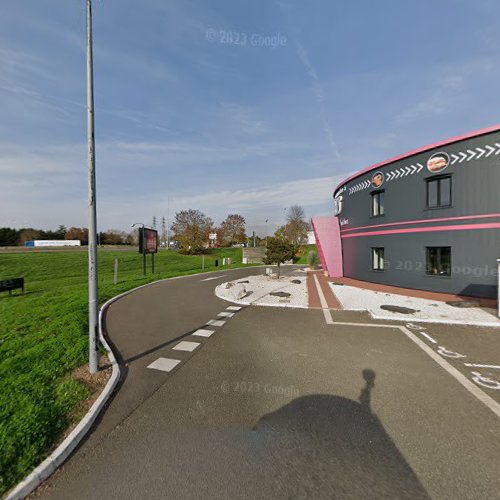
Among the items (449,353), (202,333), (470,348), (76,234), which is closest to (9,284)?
(202,333)

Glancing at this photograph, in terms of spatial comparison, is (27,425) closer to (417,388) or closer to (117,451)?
(117,451)

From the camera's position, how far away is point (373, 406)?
3.85m

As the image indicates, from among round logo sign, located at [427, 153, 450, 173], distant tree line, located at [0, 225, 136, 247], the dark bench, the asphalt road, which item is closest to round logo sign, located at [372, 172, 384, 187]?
round logo sign, located at [427, 153, 450, 173]

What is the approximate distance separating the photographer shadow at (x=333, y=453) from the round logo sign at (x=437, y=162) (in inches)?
519

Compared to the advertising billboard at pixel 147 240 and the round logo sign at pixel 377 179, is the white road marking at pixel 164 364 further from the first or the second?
the advertising billboard at pixel 147 240

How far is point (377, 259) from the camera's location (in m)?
16.0

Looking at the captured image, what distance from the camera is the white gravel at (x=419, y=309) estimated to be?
817 cm

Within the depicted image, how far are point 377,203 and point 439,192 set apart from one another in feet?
11.4

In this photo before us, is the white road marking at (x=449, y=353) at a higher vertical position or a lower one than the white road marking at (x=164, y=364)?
higher

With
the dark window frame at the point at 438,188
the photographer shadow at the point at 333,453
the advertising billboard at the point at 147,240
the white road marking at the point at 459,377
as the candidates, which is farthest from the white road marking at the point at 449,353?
the advertising billboard at the point at 147,240

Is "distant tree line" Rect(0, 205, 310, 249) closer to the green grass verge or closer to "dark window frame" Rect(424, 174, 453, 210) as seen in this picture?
the green grass verge

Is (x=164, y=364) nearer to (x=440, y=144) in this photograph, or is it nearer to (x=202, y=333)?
(x=202, y=333)

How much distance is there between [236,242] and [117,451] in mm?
71260

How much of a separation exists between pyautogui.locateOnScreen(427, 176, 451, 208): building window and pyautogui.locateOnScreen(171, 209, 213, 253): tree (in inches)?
1705
